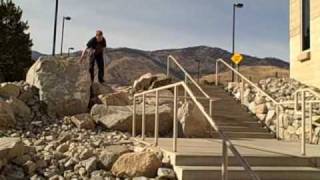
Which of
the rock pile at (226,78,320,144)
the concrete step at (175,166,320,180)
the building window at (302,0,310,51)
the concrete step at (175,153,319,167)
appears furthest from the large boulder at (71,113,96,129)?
the building window at (302,0,310,51)

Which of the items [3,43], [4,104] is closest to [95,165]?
[4,104]

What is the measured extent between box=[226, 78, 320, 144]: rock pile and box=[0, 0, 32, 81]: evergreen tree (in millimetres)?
14128

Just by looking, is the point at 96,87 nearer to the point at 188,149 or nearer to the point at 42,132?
the point at 42,132

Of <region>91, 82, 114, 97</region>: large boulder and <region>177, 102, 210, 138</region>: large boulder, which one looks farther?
<region>91, 82, 114, 97</region>: large boulder

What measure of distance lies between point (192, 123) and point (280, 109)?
2829mm

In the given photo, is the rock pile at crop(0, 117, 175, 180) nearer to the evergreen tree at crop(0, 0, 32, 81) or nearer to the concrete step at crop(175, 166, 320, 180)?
the concrete step at crop(175, 166, 320, 180)

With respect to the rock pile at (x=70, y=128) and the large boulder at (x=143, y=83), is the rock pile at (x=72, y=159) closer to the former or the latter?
the rock pile at (x=70, y=128)

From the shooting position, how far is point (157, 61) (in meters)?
85.4

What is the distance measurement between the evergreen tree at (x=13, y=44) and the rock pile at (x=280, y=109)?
1413 cm

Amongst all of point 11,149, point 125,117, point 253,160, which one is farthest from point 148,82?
point 253,160

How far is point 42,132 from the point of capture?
422 inches

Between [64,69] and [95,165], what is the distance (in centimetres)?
555

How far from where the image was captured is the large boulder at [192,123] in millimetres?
11375

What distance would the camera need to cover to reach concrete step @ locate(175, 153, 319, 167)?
7465 mm
